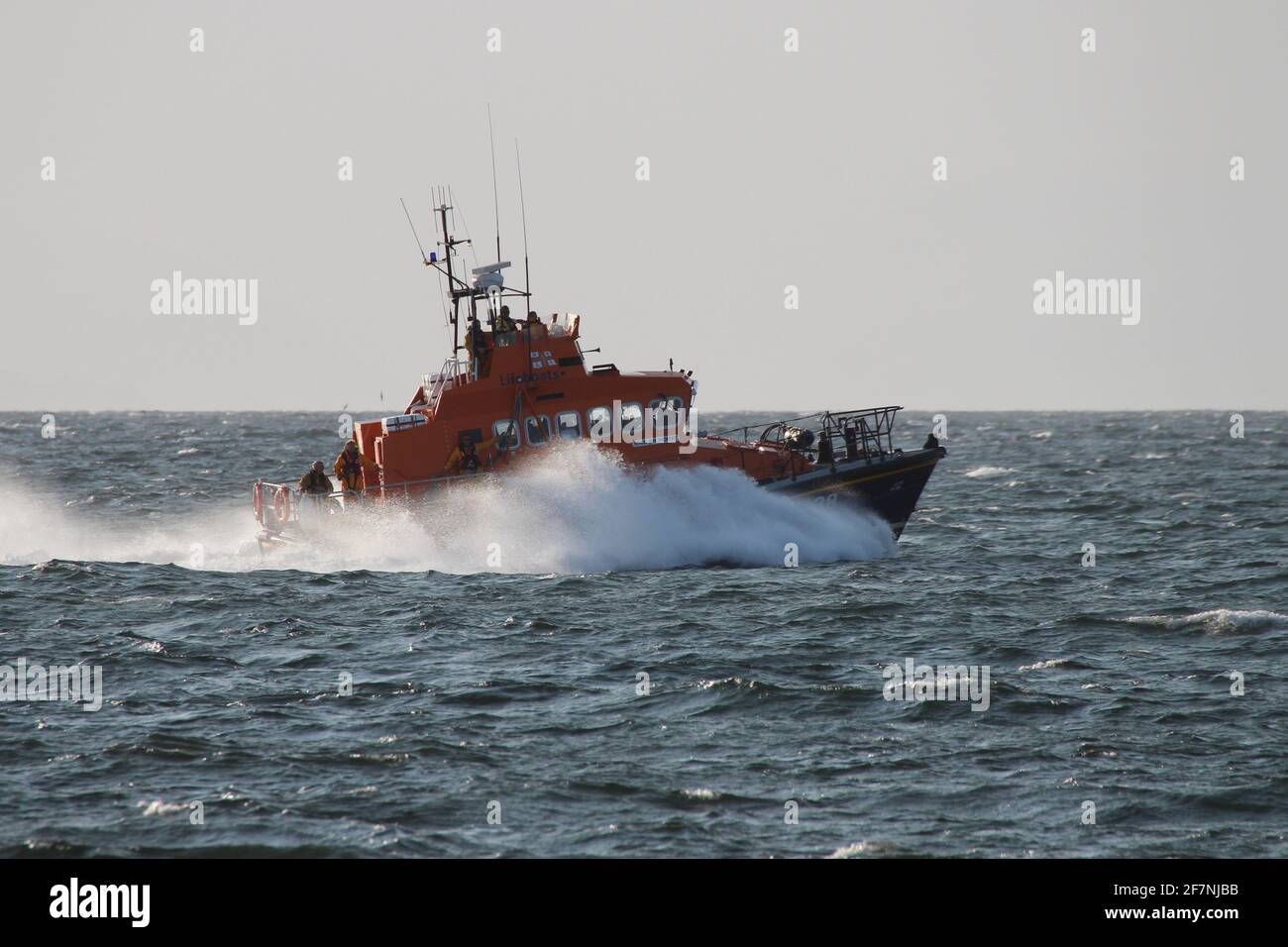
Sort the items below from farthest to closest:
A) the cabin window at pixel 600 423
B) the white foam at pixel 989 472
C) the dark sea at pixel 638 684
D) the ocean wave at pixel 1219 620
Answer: the white foam at pixel 989 472 → the cabin window at pixel 600 423 → the ocean wave at pixel 1219 620 → the dark sea at pixel 638 684

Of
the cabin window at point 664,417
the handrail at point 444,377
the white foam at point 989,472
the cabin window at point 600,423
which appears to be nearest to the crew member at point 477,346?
the handrail at point 444,377

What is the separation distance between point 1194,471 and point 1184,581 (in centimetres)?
2963

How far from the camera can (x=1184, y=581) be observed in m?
21.8

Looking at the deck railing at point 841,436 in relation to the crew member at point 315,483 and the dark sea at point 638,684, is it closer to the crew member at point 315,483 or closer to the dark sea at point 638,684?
the dark sea at point 638,684

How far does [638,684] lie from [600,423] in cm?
923

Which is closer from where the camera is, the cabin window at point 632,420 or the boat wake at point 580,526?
the boat wake at point 580,526

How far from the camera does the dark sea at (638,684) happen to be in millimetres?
10539

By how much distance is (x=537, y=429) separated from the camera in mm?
23109

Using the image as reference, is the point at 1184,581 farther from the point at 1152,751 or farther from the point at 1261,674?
the point at 1152,751

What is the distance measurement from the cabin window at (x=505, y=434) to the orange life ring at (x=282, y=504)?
12.3 ft

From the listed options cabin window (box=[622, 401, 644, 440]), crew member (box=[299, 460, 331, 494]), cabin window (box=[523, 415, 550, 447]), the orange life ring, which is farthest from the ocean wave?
the orange life ring

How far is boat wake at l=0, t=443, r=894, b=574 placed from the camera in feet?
74.6

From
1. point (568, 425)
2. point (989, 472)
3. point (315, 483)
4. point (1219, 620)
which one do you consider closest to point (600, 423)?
point (568, 425)
